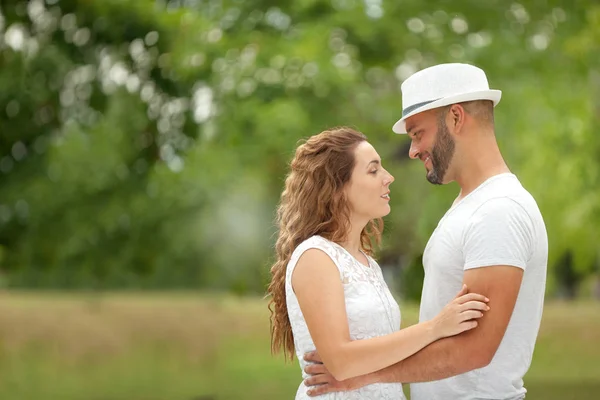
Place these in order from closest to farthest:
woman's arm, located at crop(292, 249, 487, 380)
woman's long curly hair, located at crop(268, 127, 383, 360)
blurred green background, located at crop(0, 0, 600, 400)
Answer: woman's arm, located at crop(292, 249, 487, 380)
woman's long curly hair, located at crop(268, 127, 383, 360)
blurred green background, located at crop(0, 0, 600, 400)

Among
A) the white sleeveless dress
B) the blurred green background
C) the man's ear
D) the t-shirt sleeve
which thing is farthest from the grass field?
the t-shirt sleeve

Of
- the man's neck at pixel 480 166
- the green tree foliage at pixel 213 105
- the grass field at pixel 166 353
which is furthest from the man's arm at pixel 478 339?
the grass field at pixel 166 353

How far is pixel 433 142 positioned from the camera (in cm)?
330

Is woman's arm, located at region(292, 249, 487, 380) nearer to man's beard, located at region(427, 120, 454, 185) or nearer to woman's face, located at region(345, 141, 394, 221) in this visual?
woman's face, located at region(345, 141, 394, 221)

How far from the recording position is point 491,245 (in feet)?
9.62

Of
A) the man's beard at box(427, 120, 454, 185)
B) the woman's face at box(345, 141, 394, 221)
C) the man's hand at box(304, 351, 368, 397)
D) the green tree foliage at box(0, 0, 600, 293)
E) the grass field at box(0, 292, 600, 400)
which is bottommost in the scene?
the grass field at box(0, 292, 600, 400)

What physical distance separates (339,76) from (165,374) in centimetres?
663

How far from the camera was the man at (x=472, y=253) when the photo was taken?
2.95 m

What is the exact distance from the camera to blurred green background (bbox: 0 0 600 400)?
11273 mm

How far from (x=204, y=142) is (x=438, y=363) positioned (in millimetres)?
11163

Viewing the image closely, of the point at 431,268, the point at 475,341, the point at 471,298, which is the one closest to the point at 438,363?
the point at 475,341

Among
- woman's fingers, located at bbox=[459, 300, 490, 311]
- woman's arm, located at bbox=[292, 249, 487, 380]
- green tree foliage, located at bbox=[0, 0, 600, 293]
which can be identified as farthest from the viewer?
green tree foliage, located at bbox=[0, 0, 600, 293]

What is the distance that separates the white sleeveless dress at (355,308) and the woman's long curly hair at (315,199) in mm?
110

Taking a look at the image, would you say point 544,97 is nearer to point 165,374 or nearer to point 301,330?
point 165,374
